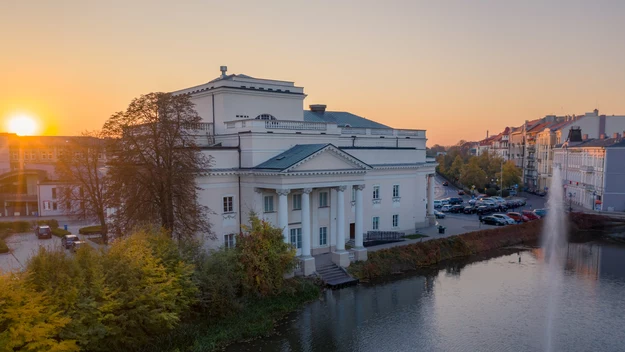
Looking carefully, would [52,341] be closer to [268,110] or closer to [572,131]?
A: [268,110]

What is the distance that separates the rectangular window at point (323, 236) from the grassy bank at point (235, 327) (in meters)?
7.07

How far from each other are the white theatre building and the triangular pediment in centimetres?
7

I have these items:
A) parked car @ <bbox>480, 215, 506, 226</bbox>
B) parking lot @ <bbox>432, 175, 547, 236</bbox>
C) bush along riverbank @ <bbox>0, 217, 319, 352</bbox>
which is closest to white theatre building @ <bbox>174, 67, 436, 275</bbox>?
bush along riverbank @ <bbox>0, 217, 319, 352</bbox>

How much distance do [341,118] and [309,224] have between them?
15974mm

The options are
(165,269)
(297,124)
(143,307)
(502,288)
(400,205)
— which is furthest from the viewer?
(400,205)

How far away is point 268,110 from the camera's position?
35.8 meters

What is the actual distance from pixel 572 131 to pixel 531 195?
1375cm

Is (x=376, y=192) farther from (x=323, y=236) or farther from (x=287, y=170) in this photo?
(x=287, y=170)

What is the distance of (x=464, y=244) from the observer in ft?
131

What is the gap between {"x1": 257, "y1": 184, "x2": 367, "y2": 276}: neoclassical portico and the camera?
96.5 ft

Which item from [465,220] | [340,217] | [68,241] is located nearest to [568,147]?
[465,220]

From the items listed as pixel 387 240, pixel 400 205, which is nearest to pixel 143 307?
pixel 387 240

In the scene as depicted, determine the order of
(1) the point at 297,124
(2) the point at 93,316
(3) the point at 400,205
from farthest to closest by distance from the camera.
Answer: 1. (3) the point at 400,205
2. (1) the point at 297,124
3. (2) the point at 93,316

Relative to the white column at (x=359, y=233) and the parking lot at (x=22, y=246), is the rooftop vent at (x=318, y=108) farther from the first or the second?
the parking lot at (x=22, y=246)
